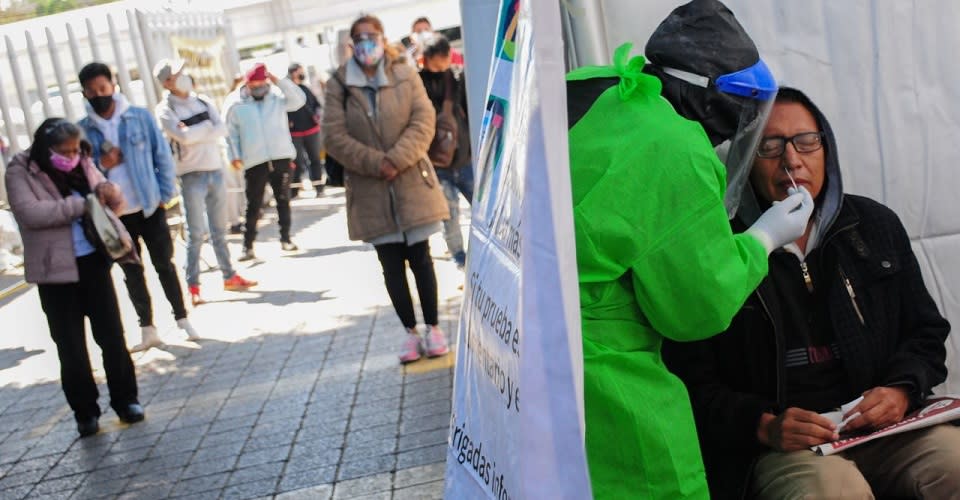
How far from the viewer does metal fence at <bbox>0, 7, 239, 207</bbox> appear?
14.5m

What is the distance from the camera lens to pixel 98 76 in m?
8.32

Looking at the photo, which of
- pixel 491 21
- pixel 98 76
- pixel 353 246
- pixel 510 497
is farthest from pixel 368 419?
pixel 353 246

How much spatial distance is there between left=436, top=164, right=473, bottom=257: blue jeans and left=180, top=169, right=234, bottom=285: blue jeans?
2.17 meters

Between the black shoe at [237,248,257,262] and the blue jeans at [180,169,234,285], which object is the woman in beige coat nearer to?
the blue jeans at [180,169,234,285]

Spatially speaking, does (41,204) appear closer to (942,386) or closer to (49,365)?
(49,365)

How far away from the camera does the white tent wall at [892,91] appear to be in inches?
156

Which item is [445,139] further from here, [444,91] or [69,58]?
[69,58]

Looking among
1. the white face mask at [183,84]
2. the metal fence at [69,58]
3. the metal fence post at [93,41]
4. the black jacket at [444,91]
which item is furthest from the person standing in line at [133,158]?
Result: the metal fence post at [93,41]

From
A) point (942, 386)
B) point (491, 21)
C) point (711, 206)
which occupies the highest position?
point (491, 21)

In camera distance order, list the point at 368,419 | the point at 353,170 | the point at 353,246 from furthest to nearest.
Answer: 1. the point at 353,246
2. the point at 353,170
3. the point at 368,419

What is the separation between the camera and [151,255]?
9.04m

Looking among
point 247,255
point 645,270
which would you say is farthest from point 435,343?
point 247,255

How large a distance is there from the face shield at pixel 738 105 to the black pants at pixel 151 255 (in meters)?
6.37

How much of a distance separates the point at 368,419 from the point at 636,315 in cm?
395
